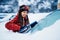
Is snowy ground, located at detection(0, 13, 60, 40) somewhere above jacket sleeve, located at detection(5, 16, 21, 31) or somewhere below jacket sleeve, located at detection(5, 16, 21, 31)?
below

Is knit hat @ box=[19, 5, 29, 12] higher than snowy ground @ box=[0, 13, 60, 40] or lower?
higher

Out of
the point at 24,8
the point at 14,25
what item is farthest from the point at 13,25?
the point at 24,8

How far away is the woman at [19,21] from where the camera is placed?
46.1 inches

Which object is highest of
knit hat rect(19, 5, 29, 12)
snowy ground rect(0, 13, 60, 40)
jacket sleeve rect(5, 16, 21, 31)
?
knit hat rect(19, 5, 29, 12)

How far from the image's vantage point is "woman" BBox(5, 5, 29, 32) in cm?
117

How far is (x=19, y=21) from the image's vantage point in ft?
3.86

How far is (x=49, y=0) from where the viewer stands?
3.82ft

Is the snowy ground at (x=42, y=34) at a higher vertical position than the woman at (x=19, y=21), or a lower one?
lower

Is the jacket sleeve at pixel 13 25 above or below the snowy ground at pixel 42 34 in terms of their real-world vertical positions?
above

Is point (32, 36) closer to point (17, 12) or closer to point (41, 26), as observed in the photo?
point (41, 26)

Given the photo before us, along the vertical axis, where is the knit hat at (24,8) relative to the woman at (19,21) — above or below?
above

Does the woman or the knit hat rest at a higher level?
Answer: the knit hat

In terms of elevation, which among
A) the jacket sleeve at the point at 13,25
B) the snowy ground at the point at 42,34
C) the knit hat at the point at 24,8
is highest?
the knit hat at the point at 24,8

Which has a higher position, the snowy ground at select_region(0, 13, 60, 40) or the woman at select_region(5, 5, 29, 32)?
the woman at select_region(5, 5, 29, 32)
